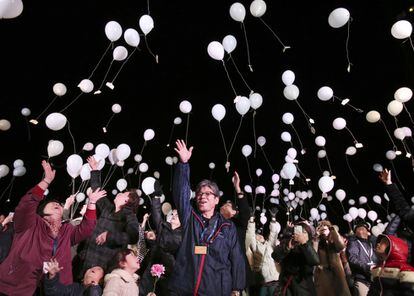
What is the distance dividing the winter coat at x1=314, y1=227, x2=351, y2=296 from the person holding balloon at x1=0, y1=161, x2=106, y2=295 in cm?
322

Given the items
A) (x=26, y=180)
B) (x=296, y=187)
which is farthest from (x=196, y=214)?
(x=296, y=187)

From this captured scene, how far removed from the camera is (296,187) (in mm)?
19562

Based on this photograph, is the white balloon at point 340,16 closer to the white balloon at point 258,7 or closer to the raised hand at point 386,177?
the white balloon at point 258,7

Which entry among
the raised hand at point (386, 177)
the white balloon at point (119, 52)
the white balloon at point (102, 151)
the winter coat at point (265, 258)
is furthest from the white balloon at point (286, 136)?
the raised hand at point (386, 177)

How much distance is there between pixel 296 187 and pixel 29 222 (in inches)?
694

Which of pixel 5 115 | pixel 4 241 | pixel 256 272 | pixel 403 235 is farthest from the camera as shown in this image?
pixel 5 115

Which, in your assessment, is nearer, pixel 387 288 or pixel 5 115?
pixel 387 288

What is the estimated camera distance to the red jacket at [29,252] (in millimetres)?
2951

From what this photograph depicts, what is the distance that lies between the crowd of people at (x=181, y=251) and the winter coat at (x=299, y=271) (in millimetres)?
12

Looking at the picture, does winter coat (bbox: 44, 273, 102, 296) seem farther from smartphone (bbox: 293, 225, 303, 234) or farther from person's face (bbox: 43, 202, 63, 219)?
smartphone (bbox: 293, 225, 303, 234)

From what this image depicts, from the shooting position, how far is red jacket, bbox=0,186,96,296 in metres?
2.95

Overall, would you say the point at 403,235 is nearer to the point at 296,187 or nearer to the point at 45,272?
the point at 45,272

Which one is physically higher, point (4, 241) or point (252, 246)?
point (252, 246)

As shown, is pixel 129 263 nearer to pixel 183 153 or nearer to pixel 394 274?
pixel 183 153
